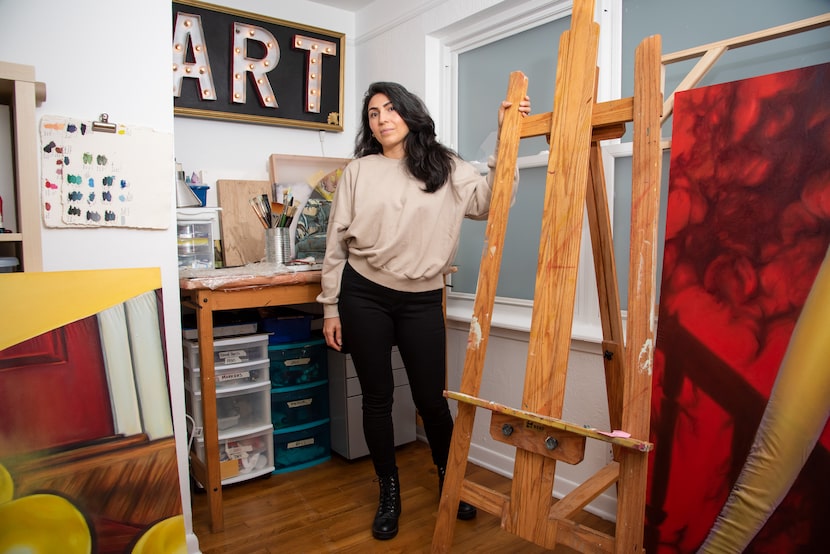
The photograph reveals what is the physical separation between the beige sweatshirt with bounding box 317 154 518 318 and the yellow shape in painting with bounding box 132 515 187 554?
2.61 ft

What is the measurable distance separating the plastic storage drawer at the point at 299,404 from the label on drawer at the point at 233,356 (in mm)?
205

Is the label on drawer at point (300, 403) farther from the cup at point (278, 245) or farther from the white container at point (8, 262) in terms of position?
the white container at point (8, 262)

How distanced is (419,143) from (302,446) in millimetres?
1360

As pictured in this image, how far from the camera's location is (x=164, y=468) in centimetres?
143

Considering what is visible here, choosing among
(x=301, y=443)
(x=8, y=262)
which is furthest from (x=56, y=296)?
(x=301, y=443)

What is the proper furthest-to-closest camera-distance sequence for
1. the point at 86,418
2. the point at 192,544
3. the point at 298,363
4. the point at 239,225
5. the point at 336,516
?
the point at 239,225 < the point at 298,363 < the point at 336,516 < the point at 192,544 < the point at 86,418

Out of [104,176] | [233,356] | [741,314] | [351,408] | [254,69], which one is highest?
[254,69]

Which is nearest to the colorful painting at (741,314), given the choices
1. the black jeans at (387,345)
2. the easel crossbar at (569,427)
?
the easel crossbar at (569,427)

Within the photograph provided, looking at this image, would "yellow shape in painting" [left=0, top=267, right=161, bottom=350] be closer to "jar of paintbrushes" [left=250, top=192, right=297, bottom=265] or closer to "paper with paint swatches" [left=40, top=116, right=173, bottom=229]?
"paper with paint swatches" [left=40, top=116, right=173, bottom=229]

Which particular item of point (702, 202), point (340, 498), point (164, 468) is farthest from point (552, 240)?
point (340, 498)

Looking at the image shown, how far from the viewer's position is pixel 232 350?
7.47 feet

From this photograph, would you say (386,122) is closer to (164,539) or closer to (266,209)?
(266,209)

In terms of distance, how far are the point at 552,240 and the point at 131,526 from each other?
1.16 metres

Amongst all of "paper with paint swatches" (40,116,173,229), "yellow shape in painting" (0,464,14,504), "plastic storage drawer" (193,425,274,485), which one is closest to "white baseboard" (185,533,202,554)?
"plastic storage drawer" (193,425,274,485)
